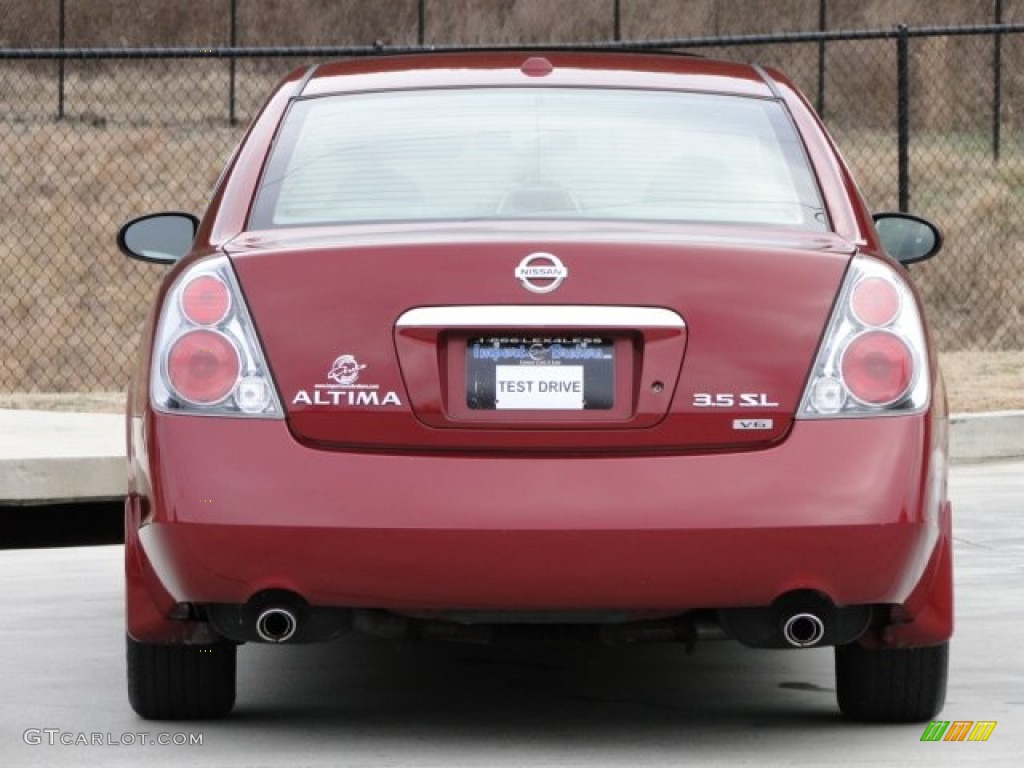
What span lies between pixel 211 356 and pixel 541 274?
71 centimetres

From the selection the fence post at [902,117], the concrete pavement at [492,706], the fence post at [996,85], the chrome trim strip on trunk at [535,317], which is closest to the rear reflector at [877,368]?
the chrome trim strip on trunk at [535,317]

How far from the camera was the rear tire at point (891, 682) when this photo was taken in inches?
227

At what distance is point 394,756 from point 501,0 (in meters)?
34.2

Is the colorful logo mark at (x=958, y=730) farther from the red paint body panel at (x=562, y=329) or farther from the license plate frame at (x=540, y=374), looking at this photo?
the license plate frame at (x=540, y=374)

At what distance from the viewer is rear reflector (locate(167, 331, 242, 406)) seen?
5.32 metres

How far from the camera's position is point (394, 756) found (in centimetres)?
557

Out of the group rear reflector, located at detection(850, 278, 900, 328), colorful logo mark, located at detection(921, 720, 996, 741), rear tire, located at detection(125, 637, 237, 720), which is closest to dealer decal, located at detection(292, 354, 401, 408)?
rear tire, located at detection(125, 637, 237, 720)

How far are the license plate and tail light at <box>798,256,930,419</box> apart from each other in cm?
42

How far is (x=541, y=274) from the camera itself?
5289mm

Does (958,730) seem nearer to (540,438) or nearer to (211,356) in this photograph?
(540,438)

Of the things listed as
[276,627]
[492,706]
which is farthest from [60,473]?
[276,627]

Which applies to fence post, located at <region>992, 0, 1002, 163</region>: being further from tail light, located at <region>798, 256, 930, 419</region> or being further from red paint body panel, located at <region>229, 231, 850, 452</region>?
red paint body panel, located at <region>229, 231, 850, 452</region>

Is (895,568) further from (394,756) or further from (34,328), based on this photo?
(34,328)

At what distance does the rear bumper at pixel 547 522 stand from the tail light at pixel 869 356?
0.16ft
